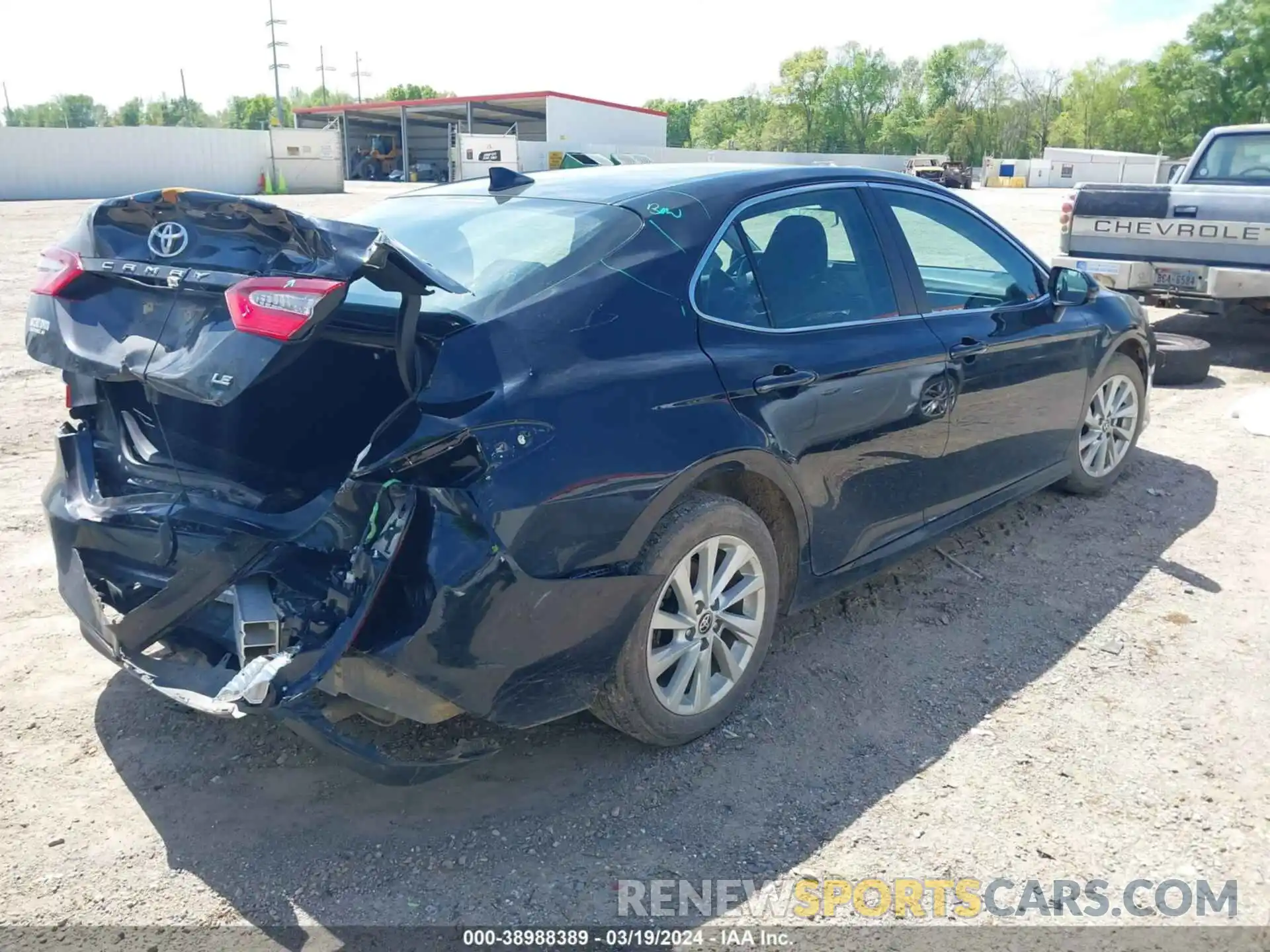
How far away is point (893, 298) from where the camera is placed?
12.6 ft

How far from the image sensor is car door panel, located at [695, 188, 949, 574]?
321 cm

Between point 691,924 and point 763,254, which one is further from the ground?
point 763,254

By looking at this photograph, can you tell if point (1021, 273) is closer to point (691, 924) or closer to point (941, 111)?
point (691, 924)

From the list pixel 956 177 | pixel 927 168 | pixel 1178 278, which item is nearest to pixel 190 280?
pixel 1178 278

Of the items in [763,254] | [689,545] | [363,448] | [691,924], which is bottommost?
[691,924]

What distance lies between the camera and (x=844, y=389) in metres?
3.45

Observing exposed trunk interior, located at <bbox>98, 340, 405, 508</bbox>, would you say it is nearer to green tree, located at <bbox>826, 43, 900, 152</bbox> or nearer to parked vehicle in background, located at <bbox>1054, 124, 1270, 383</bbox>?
parked vehicle in background, located at <bbox>1054, 124, 1270, 383</bbox>

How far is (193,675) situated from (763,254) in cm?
222

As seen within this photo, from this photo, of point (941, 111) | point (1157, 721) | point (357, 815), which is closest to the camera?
point (357, 815)

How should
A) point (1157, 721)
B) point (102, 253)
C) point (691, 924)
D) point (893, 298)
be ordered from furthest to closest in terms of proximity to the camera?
point (893, 298)
point (1157, 721)
point (102, 253)
point (691, 924)

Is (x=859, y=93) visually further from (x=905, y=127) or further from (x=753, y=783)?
(x=753, y=783)

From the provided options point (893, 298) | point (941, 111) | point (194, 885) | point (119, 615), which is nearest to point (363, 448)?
point (119, 615)

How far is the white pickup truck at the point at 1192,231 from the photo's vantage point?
8477mm

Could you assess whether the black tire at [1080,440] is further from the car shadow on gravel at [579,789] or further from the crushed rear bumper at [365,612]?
the crushed rear bumper at [365,612]
